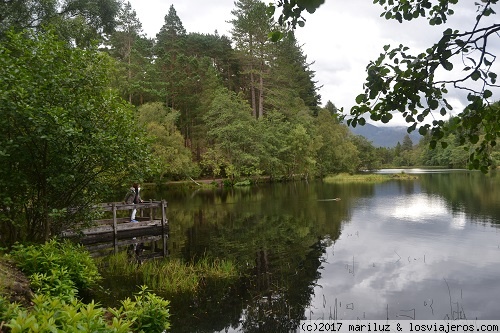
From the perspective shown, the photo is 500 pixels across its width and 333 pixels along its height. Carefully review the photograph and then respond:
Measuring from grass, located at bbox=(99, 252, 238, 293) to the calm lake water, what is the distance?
502 millimetres

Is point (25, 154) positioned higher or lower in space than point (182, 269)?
higher

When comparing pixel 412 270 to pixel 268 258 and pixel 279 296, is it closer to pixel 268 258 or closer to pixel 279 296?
pixel 268 258

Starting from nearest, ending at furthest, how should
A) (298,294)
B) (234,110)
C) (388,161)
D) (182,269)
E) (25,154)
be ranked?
(25,154)
(298,294)
(182,269)
(234,110)
(388,161)

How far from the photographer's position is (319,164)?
73438mm

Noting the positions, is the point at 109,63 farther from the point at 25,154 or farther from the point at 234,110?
the point at 234,110

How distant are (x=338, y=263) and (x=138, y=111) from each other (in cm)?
3662

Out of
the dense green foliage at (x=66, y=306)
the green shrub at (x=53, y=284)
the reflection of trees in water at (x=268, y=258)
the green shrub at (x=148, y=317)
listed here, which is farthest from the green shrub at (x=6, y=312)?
the reflection of trees in water at (x=268, y=258)

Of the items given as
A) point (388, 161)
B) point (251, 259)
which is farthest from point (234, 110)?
point (388, 161)

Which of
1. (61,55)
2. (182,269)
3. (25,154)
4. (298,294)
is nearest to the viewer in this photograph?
(25,154)

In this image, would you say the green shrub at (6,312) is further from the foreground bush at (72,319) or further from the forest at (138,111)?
the forest at (138,111)

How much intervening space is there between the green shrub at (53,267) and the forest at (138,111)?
1332mm

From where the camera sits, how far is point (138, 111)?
4531cm

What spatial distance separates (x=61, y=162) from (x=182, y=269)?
534 cm

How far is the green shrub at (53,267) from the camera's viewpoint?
7.32m
